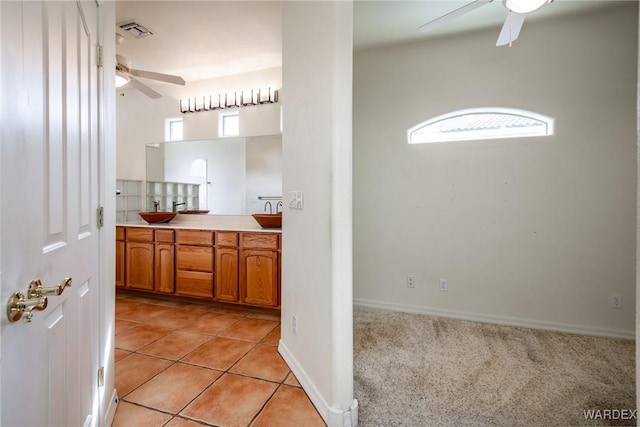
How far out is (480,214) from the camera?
3135 mm

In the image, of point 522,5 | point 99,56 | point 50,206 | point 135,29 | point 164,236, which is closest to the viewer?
point 50,206

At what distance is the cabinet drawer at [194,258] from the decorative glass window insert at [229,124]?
1.51 m

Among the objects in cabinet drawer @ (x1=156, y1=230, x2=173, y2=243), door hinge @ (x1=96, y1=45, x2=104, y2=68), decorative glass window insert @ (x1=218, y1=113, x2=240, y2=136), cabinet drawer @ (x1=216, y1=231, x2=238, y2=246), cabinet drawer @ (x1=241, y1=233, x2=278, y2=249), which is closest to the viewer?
door hinge @ (x1=96, y1=45, x2=104, y2=68)

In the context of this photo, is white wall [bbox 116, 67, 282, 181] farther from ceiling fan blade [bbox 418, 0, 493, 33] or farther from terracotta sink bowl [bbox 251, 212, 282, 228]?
ceiling fan blade [bbox 418, 0, 493, 33]

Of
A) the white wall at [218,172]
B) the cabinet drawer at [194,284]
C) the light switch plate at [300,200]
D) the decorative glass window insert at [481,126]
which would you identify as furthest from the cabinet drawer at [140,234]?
the decorative glass window insert at [481,126]

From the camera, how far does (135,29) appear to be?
292cm

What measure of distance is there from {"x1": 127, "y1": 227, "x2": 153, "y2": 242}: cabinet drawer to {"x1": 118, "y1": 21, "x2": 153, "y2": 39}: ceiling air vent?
2018 mm

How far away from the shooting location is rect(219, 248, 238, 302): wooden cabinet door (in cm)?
327

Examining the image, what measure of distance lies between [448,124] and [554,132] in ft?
3.05

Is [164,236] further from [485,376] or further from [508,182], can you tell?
[508,182]

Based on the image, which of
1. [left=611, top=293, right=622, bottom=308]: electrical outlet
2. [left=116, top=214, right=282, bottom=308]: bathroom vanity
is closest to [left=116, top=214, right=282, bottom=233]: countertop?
[left=116, top=214, right=282, bottom=308]: bathroom vanity

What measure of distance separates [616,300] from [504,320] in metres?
0.92

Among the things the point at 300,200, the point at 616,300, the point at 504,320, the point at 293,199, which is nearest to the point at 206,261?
the point at 293,199

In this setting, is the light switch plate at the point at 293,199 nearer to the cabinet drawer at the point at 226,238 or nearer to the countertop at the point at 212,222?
the cabinet drawer at the point at 226,238
